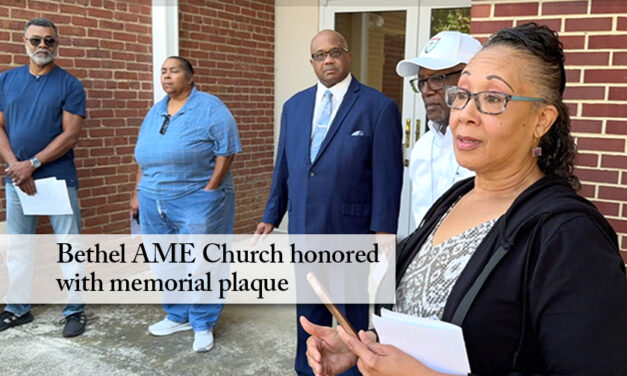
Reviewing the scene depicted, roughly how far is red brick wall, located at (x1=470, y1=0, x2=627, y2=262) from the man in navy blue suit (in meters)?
0.88

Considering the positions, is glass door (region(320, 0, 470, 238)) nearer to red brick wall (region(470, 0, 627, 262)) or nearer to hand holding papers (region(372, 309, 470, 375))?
red brick wall (region(470, 0, 627, 262))

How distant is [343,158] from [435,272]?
1610 mm

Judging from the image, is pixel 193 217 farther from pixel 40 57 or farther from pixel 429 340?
pixel 429 340

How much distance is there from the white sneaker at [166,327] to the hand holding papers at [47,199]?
1063 millimetres

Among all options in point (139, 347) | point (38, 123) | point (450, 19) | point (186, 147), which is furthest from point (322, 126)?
point (450, 19)

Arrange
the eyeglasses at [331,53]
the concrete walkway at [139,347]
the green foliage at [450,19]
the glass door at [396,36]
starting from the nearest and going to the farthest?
1. the eyeglasses at [331,53]
2. the concrete walkway at [139,347]
3. the green foliage at [450,19]
4. the glass door at [396,36]

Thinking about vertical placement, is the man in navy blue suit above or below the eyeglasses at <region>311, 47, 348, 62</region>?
below

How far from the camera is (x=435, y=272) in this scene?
4.35 feet

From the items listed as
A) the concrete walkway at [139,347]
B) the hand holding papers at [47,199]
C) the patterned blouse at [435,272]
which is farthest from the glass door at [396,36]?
the patterned blouse at [435,272]

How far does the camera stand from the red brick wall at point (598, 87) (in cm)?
250

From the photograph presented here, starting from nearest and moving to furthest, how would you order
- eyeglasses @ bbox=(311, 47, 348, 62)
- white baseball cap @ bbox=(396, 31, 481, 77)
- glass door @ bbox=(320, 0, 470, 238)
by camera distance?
1. white baseball cap @ bbox=(396, 31, 481, 77)
2. eyeglasses @ bbox=(311, 47, 348, 62)
3. glass door @ bbox=(320, 0, 470, 238)

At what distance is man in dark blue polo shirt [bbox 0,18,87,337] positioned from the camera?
3830mm

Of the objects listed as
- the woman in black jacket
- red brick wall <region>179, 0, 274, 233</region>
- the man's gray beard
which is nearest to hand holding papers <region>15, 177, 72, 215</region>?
the man's gray beard

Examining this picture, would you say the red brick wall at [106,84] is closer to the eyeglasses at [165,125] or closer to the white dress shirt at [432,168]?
the eyeglasses at [165,125]
